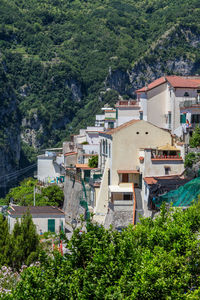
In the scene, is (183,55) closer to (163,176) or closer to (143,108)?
(143,108)

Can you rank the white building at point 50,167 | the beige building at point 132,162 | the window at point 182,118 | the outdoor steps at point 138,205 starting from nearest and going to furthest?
the outdoor steps at point 138,205 → the beige building at point 132,162 → the window at point 182,118 → the white building at point 50,167

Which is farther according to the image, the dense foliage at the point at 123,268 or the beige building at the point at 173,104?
the beige building at the point at 173,104

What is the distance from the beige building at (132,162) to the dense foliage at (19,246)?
10865 mm

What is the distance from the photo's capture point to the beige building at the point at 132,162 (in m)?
45.3

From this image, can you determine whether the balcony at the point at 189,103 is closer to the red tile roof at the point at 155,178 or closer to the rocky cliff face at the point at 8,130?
the red tile roof at the point at 155,178

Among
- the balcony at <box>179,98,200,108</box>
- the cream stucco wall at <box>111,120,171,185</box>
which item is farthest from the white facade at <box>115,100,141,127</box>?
the cream stucco wall at <box>111,120,171,185</box>

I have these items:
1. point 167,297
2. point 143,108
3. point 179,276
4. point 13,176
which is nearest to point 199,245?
point 179,276

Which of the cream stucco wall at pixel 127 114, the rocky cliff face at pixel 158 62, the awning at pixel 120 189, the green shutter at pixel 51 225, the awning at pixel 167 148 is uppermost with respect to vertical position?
the rocky cliff face at pixel 158 62

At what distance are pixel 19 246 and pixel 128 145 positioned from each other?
1638 cm

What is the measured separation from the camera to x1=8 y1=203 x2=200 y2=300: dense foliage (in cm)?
2252

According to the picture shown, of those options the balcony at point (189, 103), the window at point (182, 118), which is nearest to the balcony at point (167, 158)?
the window at point (182, 118)

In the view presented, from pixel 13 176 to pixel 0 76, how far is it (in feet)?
131

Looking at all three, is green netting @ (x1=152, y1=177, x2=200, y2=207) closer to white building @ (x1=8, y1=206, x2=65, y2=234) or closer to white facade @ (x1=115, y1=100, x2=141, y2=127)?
white building @ (x1=8, y1=206, x2=65, y2=234)

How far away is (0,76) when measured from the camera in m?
166
